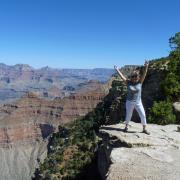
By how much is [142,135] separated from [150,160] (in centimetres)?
292

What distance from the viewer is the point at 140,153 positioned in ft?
53.1

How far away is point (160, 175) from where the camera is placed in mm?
13789

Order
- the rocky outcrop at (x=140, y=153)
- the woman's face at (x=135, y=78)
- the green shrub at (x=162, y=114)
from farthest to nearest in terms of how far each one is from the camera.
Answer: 1. the green shrub at (x=162, y=114)
2. the woman's face at (x=135, y=78)
3. the rocky outcrop at (x=140, y=153)

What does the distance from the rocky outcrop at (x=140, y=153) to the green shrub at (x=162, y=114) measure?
7783 millimetres

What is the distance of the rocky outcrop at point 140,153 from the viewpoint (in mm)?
14047

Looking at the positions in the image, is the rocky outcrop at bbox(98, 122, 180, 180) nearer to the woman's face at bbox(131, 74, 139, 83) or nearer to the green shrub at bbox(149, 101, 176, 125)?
the woman's face at bbox(131, 74, 139, 83)

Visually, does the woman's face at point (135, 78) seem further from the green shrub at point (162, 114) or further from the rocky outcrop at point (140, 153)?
the green shrub at point (162, 114)

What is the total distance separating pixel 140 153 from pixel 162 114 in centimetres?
1319

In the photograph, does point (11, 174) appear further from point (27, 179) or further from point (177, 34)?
point (177, 34)

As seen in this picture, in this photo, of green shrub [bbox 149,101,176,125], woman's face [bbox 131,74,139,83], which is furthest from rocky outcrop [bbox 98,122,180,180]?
green shrub [bbox 149,101,176,125]

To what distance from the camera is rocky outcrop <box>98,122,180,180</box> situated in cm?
1405


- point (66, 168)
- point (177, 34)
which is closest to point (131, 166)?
point (177, 34)

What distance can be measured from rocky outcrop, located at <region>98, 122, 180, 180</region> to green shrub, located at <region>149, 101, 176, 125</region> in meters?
7.78

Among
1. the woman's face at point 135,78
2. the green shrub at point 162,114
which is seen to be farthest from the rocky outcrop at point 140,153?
the green shrub at point 162,114
